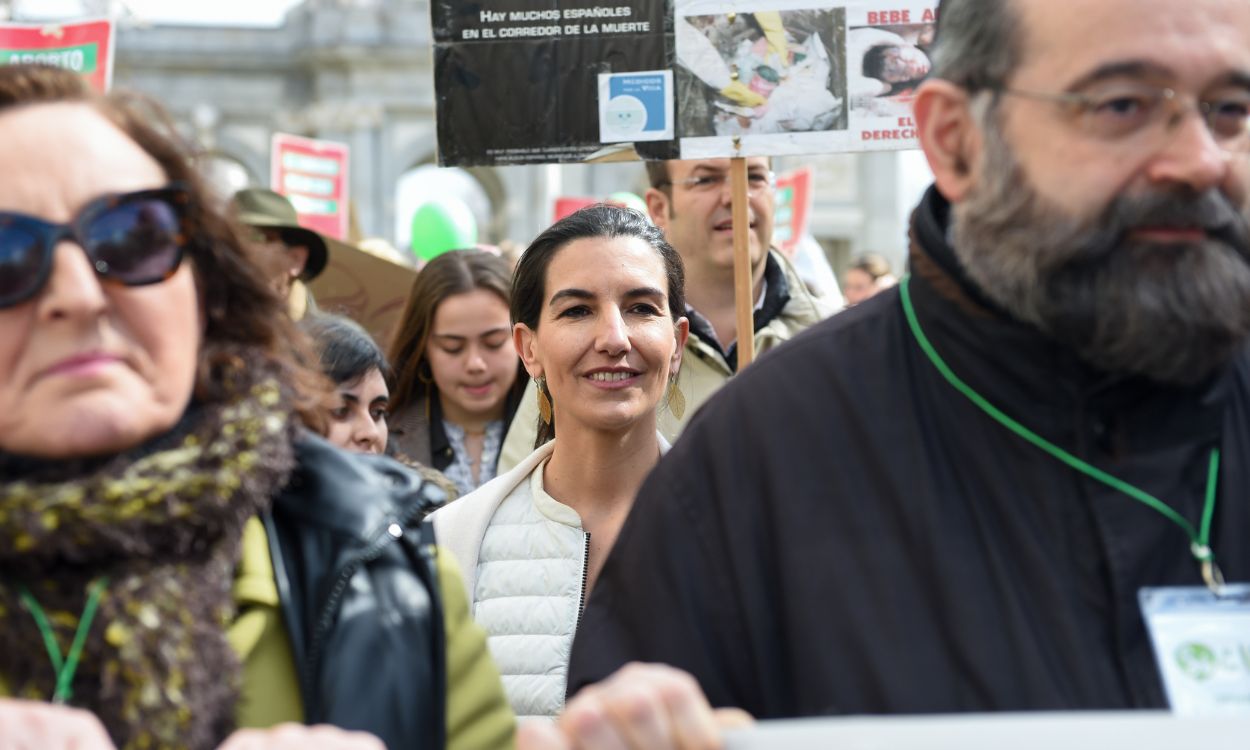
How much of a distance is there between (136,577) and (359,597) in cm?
28

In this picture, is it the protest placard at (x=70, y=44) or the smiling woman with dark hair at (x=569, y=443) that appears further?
the protest placard at (x=70, y=44)

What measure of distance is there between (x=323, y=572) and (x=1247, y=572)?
110cm

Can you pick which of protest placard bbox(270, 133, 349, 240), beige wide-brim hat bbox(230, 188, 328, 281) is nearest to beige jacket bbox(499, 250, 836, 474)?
beige wide-brim hat bbox(230, 188, 328, 281)

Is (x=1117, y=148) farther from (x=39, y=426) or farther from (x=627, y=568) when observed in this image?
(x=39, y=426)

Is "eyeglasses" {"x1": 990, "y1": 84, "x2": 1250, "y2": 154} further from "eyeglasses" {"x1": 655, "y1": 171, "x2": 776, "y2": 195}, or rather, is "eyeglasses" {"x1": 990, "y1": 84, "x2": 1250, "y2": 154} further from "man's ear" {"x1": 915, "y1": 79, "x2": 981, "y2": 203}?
"eyeglasses" {"x1": 655, "y1": 171, "x2": 776, "y2": 195}

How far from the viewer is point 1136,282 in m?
2.03

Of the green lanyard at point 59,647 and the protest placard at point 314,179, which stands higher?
the protest placard at point 314,179

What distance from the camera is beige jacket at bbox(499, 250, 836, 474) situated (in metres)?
4.63

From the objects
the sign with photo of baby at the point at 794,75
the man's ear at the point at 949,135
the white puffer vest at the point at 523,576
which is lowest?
the white puffer vest at the point at 523,576

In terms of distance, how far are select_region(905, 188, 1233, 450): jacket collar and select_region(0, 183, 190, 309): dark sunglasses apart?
0.97 m

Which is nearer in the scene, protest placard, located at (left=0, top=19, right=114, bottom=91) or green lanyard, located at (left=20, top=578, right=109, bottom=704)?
green lanyard, located at (left=20, top=578, right=109, bottom=704)

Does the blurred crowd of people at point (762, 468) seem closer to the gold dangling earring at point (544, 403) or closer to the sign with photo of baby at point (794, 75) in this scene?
the gold dangling earring at point (544, 403)

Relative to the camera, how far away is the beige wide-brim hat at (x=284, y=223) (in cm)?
630

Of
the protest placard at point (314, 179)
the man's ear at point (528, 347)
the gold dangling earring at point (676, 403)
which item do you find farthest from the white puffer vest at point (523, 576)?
the protest placard at point (314, 179)
